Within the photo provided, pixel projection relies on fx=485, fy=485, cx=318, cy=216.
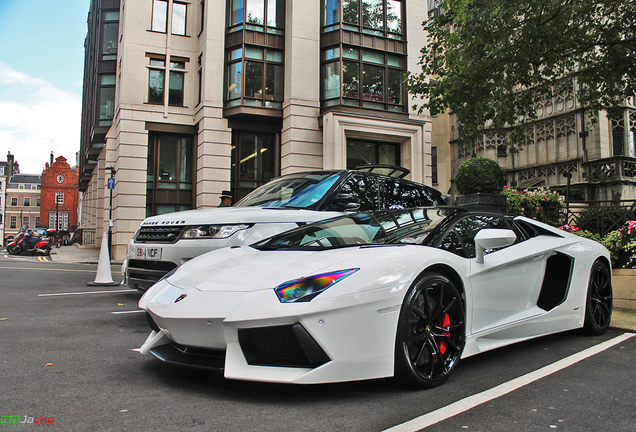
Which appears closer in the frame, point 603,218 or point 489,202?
point 603,218

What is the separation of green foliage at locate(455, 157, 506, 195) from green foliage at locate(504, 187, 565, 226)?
39.1 inches

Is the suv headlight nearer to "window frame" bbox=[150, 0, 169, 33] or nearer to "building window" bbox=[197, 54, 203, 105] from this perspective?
"building window" bbox=[197, 54, 203, 105]

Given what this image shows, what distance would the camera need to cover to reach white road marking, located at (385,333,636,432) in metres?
2.32

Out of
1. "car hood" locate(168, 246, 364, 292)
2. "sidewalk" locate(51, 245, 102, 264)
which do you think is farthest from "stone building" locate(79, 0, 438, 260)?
"car hood" locate(168, 246, 364, 292)

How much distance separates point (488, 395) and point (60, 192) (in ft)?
328

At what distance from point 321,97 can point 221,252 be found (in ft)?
57.5

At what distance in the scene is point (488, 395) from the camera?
2789 millimetres

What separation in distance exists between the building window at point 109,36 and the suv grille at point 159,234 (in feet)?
75.4

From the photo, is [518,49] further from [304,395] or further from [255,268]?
[304,395]

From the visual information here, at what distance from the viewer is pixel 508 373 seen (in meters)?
3.28

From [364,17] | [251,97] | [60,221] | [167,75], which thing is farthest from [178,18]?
[60,221]

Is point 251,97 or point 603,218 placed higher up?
Result: point 251,97

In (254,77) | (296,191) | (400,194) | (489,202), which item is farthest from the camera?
(254,77)

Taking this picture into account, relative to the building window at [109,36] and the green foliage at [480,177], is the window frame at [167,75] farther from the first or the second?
the green foliage at [480,177]
